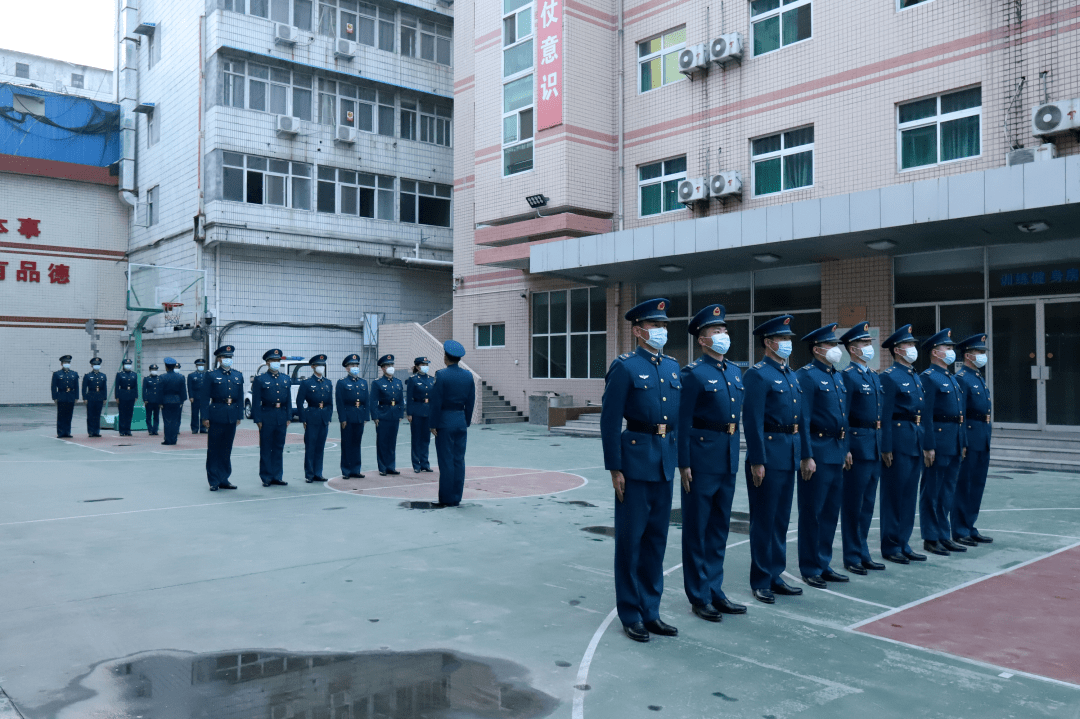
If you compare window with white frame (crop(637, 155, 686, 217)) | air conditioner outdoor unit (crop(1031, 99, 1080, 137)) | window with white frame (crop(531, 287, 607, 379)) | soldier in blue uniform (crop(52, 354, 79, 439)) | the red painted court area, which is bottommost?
the red painted court area

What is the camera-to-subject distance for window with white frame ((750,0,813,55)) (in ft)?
66.1

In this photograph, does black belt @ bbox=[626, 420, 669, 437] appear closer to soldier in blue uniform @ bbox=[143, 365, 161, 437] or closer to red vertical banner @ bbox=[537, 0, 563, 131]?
soldier in blue uniform @ bbox=[143, 365, 161, 437]

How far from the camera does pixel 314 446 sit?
12891 mm

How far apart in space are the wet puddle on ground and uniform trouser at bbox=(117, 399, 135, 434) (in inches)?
750

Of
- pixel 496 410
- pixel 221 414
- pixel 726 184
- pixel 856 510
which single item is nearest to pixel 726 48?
pixel 726 184

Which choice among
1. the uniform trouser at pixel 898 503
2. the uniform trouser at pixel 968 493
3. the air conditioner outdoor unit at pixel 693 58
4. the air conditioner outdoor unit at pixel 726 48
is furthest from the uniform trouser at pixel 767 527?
the air conditioner outdoor unit at pixel 693 58

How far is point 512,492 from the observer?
11.5 m

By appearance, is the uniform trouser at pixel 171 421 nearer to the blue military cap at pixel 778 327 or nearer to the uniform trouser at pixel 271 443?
the uniform trouser at pixel 271 443

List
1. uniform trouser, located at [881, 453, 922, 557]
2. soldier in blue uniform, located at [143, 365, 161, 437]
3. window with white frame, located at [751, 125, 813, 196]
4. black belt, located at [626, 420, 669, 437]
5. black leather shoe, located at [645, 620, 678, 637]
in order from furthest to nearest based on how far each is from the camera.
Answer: soldier in blue uniform, located at [143, 365, 161, 437]
window with white frame, located at [751, 125, 813, 196]
uniform trouser, located at [881, 453, 922, 557]
black belt, located at [626, 420, 669, 437]
black leather shoe, located at [645, 620, 678, 637]

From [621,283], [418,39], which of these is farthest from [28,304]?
[621,283]

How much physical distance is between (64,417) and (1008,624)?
70.7ft

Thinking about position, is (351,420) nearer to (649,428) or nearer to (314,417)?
(314,417)

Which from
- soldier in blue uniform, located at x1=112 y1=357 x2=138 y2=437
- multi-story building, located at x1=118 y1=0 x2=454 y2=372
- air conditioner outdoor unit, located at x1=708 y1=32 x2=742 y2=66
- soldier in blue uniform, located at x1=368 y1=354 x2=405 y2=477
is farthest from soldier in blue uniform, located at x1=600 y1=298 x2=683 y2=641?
multi-story building, located at x1=118 y1=0 x2=454 y2=372

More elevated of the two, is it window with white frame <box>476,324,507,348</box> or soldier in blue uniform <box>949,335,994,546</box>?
window with white frame <box>476,324,507,348</box>
